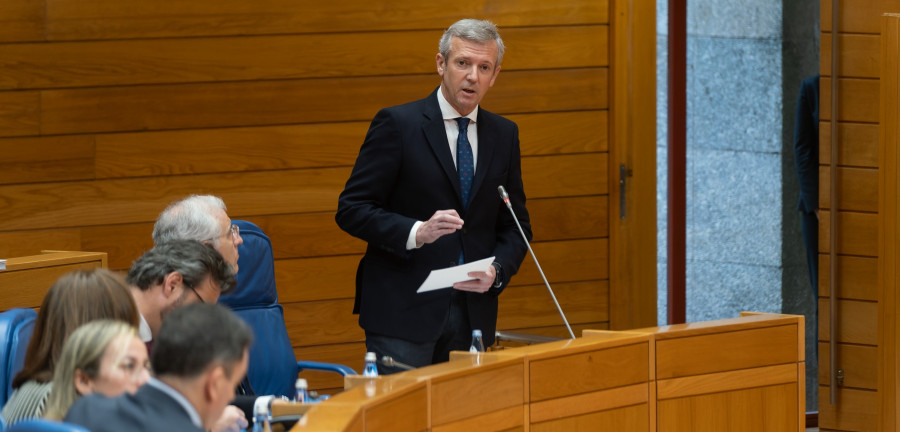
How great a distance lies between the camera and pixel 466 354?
109 inches

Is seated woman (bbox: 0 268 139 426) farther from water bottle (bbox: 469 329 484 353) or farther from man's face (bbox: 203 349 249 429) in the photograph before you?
water bottle (bbox: 469 329 484 353)

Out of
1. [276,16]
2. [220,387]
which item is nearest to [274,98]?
[276,16]

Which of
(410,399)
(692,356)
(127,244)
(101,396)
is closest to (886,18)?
(692,356)

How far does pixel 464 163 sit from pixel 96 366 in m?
1.40

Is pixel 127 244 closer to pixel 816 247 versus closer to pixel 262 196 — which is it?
pixel 262 196

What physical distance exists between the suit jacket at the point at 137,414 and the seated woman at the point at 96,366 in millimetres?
162

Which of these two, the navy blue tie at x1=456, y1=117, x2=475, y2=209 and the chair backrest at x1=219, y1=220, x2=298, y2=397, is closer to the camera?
the navy blue tie at x1=456, y1=117, x2=475, y2=209

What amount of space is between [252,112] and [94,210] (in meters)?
0.63

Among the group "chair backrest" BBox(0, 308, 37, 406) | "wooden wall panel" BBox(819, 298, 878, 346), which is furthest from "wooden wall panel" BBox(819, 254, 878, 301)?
"chair backrest" BBox(0, 308, 37, 406)

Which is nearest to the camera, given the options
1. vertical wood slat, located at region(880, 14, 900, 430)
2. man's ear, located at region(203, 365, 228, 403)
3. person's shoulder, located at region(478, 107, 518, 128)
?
man's ear, located at region(203, 365, 228, 403)

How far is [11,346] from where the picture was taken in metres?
2.62

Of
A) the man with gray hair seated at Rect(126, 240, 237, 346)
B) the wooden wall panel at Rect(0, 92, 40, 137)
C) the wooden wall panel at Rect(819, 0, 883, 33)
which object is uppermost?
the wooden wall panel at Rect(819, 0, 883, 33)

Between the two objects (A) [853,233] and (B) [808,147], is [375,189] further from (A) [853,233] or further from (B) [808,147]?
(B) [808,147]

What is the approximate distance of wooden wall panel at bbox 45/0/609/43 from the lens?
4.11 meters
